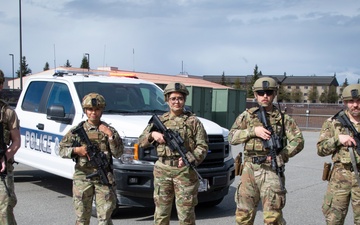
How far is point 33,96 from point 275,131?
482 centimetres

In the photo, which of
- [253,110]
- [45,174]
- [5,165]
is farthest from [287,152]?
[45,174]

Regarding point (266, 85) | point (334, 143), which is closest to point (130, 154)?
point (266, 85)

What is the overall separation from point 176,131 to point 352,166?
1816mm

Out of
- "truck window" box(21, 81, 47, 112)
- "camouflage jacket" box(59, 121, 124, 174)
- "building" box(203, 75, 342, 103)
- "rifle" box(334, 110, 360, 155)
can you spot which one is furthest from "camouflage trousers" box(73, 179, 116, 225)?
"building" box(203, 75, 342, 103)

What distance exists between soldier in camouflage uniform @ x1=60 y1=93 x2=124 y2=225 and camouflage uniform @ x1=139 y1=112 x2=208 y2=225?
428mm

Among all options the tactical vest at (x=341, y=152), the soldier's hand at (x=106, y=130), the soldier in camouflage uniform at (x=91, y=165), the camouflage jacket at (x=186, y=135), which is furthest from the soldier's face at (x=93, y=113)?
the tactical vest at (x=341, y=152)

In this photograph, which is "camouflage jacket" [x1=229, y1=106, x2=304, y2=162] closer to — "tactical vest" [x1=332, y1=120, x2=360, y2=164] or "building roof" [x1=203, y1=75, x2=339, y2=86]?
"tactical vest" [x1=332, y1=120, x2=360, y2=164]

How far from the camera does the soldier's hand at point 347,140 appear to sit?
4.42m

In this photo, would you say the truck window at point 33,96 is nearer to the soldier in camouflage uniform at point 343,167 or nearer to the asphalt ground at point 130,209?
the asphalt ground at point 130,209

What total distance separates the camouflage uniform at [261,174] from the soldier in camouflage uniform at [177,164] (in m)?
0.44

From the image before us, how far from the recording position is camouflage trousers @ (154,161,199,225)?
15.2 feet

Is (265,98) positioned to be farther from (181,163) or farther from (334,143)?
(181,163)

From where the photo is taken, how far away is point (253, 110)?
4.68m

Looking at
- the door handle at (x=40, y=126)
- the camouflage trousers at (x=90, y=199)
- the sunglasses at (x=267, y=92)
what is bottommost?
the camouflage trousers at (x=90, y=199)
